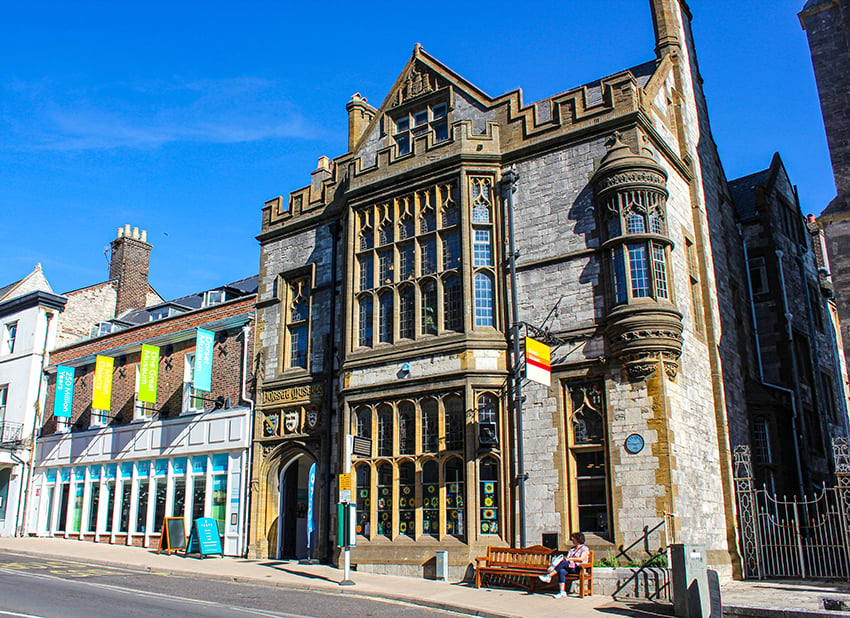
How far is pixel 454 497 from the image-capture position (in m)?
17.6

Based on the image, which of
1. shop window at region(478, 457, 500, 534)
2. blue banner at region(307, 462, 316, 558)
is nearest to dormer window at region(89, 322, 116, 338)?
blue banner at region(307, 462, 316, 558)

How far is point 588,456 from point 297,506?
10.3 m

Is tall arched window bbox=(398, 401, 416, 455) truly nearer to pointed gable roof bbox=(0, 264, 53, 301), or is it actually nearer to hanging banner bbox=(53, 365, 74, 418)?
hanging banner bbox=(53, 365, 74, 418)

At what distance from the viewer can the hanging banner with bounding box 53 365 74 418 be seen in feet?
97.8

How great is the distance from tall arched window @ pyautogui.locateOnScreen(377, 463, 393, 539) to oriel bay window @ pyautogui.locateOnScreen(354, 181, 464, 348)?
3.34 meters

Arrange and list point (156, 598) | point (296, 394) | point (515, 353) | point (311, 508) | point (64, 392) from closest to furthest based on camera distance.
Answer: point (156, 598)
point (515, 353)
point (311, 508)
point (296, 394)
point (64, 392)

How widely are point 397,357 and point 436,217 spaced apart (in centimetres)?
380

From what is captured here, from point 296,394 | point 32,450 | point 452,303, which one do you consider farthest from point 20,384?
point 452,303

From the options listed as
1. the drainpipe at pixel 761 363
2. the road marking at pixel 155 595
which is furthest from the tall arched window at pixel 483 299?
the drainpipe at pixel 761 363

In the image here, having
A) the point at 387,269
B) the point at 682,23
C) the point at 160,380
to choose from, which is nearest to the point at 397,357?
the point at 387,269

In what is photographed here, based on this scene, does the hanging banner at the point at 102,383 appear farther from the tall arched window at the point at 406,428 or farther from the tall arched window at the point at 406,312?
the tall arched window at the point at 406,428

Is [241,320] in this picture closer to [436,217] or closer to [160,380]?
[160,380]

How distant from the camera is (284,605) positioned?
12.8 meters

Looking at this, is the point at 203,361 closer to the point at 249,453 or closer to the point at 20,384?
the point at 249,453
